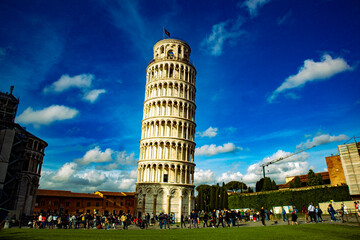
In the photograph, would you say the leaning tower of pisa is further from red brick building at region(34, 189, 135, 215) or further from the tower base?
red brick building at region(34, 189, 135, 215)

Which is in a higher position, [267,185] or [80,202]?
[267,185]

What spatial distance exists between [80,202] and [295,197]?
59.1 m

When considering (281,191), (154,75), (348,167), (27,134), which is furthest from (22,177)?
(348,167)

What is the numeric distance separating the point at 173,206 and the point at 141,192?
631cm

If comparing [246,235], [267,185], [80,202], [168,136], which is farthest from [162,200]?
[80,202]

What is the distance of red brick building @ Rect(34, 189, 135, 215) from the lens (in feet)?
217

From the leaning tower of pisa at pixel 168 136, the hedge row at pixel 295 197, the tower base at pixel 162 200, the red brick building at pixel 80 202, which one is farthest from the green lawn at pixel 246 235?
the red brick building at pixel 80 202

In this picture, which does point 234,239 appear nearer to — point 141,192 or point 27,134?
point 141,192

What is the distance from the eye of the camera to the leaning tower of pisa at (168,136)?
43.8 metres

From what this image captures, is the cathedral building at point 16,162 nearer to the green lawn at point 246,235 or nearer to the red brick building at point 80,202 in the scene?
the red brick building at point 80,202

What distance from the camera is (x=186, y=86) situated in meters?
50.6

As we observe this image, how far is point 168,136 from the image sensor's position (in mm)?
46188

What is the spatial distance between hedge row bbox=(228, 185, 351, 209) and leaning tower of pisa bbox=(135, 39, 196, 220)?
11200mm

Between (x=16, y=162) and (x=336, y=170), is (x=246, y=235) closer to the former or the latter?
(x=336, y=170)
